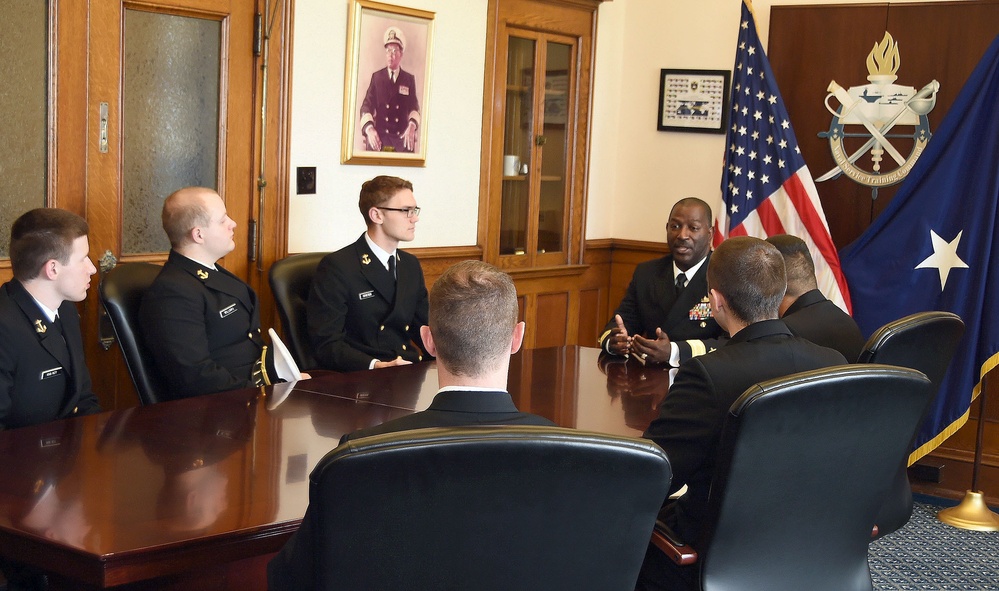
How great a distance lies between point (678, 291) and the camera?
4.27 meters

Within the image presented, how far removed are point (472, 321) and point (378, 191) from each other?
7.60ft

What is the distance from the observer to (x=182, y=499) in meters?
2.04

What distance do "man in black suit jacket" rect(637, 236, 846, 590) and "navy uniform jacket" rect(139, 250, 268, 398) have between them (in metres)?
1.51

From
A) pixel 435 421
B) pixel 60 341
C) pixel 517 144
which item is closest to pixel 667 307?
pixel 517 144

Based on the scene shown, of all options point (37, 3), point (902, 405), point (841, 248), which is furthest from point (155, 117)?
point (841, 248)

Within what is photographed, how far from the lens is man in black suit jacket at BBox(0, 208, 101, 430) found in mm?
2799

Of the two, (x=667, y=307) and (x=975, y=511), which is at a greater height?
(x=667, y=307)

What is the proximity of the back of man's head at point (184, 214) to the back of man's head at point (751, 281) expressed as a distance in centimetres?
175

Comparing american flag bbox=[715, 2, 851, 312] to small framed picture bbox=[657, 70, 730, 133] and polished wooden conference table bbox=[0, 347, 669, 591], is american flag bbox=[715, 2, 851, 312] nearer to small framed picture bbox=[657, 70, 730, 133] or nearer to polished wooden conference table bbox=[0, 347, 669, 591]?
small framed picture bbox=[657, 70, 730, 133]

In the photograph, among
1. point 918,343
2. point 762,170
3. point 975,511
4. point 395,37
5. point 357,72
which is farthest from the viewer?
point 762,170

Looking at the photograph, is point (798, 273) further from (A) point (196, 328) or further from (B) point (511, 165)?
(B) point (511, 165)

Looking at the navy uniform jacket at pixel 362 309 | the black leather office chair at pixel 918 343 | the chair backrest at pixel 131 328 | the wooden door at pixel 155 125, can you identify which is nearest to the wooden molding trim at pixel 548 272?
the navy uniform jacket at pixel 362 309

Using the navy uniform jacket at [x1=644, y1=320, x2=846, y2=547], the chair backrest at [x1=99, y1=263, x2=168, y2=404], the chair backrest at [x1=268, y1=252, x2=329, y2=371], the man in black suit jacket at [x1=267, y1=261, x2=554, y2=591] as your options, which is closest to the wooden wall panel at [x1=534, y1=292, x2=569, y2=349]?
the chair backrest at [x1=268, y1=252, x2=329, y2=371]

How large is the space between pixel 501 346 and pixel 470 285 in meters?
0.13
